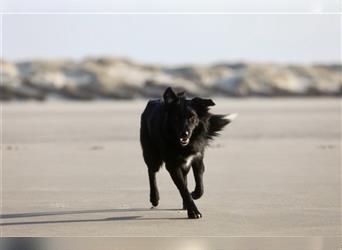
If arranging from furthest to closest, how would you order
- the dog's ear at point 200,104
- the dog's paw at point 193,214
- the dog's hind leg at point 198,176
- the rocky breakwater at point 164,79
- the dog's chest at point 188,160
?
the rocky breakwater at point 164,79, the dog's hind leg at point 198,176, the dog's chest at point 188,160, the dog's ear at point 200,104, the dog's paw at point 193,214

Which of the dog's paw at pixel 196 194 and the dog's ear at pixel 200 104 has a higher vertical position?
the dog's ear at pixel 200 104

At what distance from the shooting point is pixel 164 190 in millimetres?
8266

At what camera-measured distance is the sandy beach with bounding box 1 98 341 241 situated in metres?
6.27

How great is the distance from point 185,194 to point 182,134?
496mm

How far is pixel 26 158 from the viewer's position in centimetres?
1145

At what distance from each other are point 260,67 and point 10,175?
3709cm

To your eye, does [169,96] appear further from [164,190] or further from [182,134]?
[164,190]

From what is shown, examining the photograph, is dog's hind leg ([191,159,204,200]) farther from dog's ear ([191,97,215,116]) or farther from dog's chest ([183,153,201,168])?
dog's ear ([191,97,215,116])

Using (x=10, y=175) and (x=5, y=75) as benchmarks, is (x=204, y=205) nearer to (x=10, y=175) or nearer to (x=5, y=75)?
(x=10, y=175)

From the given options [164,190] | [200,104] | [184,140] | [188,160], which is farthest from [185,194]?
[164,190]

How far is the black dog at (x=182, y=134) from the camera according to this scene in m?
6.62

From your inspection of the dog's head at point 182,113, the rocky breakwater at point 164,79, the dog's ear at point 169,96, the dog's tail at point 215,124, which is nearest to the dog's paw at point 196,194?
the dog's tail at point 215,124

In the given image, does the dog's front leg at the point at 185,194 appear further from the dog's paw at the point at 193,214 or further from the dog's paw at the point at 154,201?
the dog's paw at the point at 154,201

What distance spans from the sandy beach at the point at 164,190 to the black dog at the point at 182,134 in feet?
1.01
